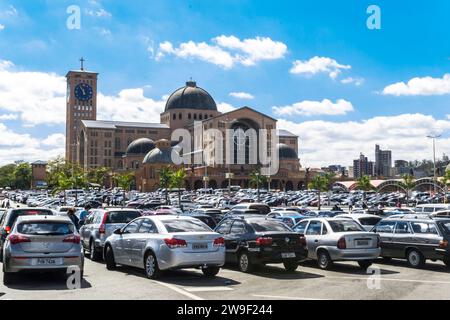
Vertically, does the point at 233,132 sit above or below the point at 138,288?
above

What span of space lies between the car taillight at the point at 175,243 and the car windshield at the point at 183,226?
1.63ft

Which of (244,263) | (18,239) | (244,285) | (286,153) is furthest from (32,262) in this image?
(286,153)

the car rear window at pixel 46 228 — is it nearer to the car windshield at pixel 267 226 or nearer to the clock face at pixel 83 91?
the car windshield at pixel 267 226

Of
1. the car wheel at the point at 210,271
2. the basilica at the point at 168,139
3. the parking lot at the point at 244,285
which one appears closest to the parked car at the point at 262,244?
the parking lot at the point at 244,285

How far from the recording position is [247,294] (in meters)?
11.4

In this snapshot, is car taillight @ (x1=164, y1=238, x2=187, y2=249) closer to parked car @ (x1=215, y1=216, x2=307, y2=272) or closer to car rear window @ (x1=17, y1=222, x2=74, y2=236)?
car rear window @ (x1=17, y1=222, x2=74, y2=236)

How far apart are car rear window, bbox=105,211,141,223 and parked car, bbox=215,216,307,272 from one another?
13.1ft

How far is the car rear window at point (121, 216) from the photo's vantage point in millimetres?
18141

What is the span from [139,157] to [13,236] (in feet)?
427

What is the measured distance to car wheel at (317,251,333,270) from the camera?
1580cm

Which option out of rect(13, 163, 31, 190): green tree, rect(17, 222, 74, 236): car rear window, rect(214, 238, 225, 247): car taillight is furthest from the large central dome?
rect(17, 222, 74, 236): car rear window
